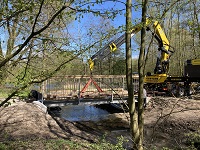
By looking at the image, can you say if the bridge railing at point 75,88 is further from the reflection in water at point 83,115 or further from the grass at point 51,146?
the grass at point 51,146

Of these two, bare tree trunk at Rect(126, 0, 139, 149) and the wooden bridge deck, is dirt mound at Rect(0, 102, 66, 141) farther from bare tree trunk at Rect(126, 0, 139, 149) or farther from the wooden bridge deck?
bare tree trunk at Rect(126, 0, 139, 149)

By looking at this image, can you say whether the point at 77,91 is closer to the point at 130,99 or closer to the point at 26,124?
the point at 26,124

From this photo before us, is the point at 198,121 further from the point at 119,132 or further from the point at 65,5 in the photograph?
the point at 65,5

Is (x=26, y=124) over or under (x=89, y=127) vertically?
over

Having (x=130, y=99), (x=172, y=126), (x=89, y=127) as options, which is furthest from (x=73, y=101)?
(x=130, y=99)

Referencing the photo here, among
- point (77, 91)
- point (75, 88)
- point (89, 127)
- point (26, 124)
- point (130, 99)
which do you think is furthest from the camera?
point (77, 91)

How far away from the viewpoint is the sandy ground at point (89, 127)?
971 cm

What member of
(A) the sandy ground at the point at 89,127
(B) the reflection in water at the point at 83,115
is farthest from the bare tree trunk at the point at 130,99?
(B) the reflection in water at the point at 83,115

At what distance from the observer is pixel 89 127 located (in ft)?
44.9

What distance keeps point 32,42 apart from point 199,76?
1753 cm

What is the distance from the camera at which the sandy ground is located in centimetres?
971

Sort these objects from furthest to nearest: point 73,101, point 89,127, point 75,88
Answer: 1. point 75,88
2. point 73,101
3. point 89,127

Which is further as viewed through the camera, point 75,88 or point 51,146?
point 75,88

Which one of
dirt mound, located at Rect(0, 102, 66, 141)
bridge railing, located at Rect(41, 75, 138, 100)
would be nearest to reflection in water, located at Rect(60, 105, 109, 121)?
bridge railing, located at Rect(41, 75, 138, 100)
